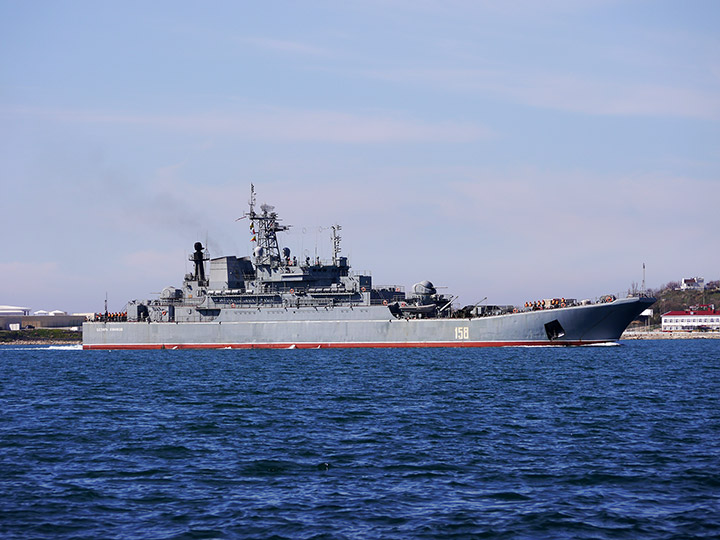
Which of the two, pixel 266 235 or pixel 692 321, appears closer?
pixel 266 235

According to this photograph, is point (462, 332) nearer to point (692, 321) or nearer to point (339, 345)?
point (339, 345)

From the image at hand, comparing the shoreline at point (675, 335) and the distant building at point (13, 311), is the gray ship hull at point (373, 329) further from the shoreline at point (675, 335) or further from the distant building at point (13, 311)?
the distant building at point (13, 311)

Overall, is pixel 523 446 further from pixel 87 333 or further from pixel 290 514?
pixel 87 333

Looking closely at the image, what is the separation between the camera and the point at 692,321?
127625mm

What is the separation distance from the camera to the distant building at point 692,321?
12550 centimetres

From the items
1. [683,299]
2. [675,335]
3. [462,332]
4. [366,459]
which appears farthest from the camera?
[683,299]

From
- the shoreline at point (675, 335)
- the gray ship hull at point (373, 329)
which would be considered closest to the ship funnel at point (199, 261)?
the gray ship hull at point (373, 329)

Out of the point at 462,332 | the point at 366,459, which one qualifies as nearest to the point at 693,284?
the point at 462,332

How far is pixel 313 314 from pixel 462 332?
524 inches

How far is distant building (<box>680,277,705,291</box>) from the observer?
184m

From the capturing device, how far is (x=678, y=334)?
119688 millimetres

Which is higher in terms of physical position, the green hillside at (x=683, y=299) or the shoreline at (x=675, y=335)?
the green hillside at (x=683, y=299)

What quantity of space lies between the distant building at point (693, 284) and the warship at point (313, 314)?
440 feet

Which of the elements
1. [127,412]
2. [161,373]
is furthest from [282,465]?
[161,373]
